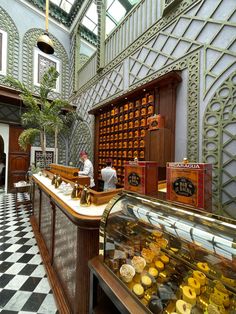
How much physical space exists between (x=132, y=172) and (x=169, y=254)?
0.70 m

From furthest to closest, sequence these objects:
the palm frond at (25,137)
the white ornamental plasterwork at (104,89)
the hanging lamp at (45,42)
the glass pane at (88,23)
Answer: the glass pane at (88,23)
the palm frond at (25,137)
the white ornamental plasterwork at (104,89)
the hanging lamp at (45,42)

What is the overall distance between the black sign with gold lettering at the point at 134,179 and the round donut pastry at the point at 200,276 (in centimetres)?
73

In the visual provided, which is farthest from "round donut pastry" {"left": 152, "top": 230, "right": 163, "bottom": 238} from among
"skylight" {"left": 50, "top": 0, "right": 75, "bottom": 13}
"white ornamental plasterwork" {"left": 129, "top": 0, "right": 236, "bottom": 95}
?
"skylight" {"left": 50, "top": 0, "right": 75, "bottom": 13}

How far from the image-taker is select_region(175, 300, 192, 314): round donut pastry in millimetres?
972

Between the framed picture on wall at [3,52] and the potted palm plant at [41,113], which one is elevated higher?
the framed picture on wall at [3,52]

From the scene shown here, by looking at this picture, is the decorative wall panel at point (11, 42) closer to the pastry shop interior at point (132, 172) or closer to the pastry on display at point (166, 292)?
the pastry shop interior at point (132, 172)

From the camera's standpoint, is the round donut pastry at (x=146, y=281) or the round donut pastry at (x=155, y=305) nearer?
the round donut pastry at (x=155, y=305)

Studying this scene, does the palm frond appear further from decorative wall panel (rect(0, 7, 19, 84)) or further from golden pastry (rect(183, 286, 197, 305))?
golden pastry (rect(183, 286, 197, 305))

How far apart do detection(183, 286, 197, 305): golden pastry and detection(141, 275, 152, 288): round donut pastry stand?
231 mm

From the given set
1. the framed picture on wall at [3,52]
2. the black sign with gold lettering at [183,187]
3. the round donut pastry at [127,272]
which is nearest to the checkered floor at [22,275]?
the round donut pastry at [127,272]

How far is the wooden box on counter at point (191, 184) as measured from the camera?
1175mm

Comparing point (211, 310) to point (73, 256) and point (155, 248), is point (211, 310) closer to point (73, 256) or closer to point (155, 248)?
point (155, 248)

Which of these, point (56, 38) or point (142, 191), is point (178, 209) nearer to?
point (142, 191)

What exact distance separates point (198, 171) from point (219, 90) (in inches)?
101
